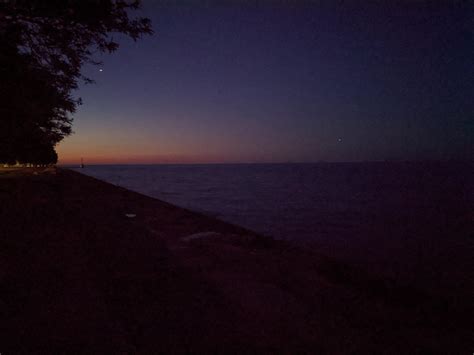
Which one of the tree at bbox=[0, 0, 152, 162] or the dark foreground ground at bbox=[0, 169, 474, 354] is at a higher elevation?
the tree at bbox=[0, 0, 152, 162]

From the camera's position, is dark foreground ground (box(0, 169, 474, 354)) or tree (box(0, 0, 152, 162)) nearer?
dark foreground ground (box(0, 169, 474, 354))

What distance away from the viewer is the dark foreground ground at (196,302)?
3307 mm

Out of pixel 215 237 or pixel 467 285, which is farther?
pixel 467 285

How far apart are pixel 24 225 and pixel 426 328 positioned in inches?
395

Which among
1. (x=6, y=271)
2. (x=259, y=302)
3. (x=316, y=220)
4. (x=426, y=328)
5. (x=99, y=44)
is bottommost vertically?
(x=316, y=220)

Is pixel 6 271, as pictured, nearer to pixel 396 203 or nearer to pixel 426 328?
pixel 426 328

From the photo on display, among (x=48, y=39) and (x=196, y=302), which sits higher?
(x=48, y=39)

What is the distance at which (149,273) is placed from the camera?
5.16 m

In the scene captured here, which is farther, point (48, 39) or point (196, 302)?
point (48, 39)

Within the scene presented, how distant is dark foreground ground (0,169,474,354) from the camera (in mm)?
3307

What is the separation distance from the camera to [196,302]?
4168mm

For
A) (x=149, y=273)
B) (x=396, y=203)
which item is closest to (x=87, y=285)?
(x=149, y=273)

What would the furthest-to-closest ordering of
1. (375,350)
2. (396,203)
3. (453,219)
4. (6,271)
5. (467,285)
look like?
(396,203) < (453,219) < (467,285) < (6,271) < (375,350)

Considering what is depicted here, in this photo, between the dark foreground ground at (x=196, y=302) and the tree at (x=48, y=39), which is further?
the tree at (x=48, y=39)
